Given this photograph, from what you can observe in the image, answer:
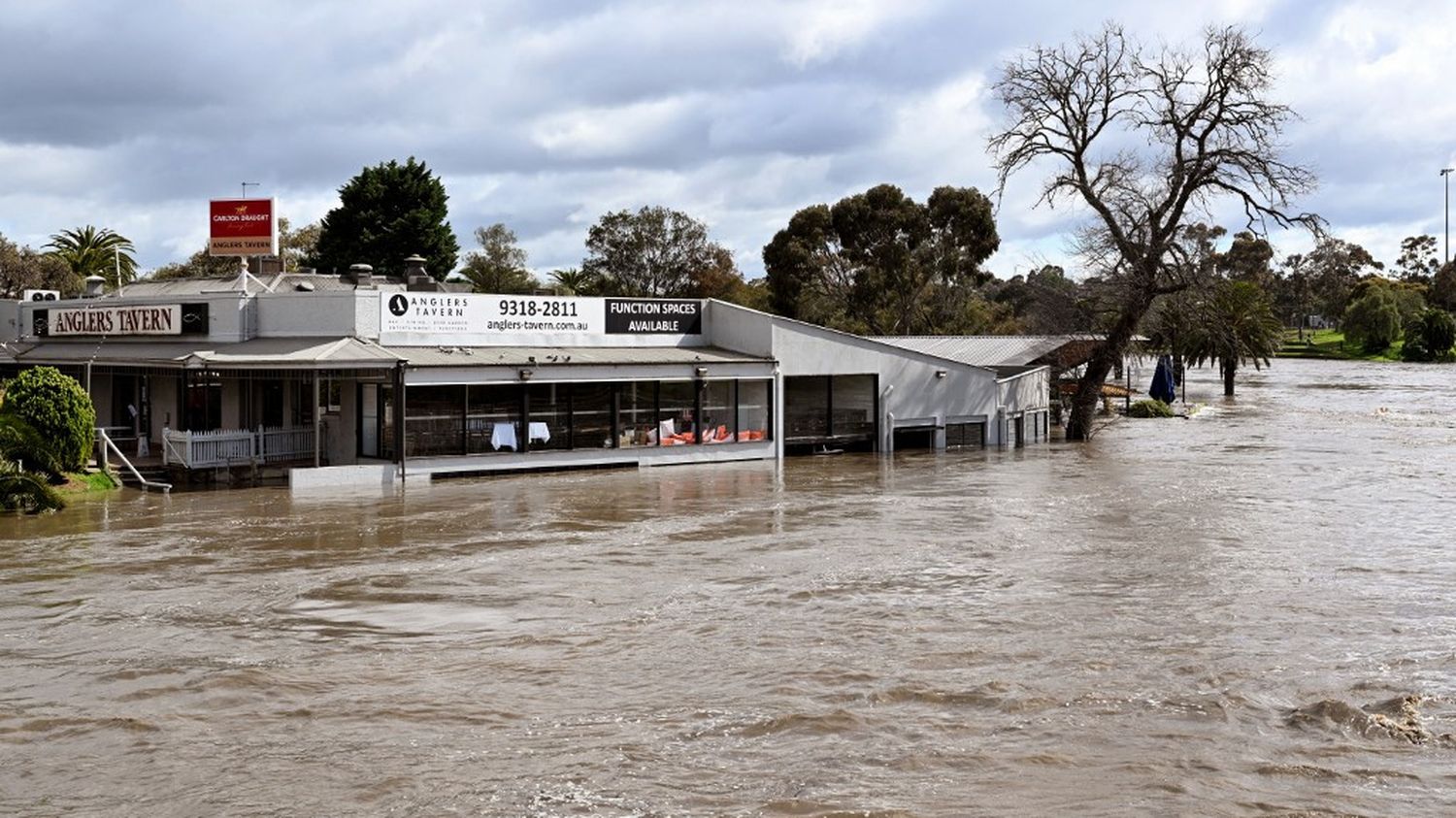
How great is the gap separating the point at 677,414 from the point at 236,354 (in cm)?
1107

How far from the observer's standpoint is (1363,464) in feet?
120

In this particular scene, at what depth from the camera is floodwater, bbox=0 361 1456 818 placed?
1095cm

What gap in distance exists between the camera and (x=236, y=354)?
30.9m

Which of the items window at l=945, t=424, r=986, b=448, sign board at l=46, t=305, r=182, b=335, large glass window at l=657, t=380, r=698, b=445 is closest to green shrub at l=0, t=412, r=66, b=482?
sign board at l=46, t=305, r=182, b=335

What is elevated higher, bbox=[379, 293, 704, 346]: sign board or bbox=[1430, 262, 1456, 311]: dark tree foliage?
bbox=[1430, 262, 1456, 311]: dark tree foliage

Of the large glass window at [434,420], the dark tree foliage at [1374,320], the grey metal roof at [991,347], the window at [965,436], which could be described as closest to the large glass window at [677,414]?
the large glass window at [434,420]

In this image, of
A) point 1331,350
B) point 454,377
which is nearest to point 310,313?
point 454,377

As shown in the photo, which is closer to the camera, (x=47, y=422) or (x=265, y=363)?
(x=47, y=422)

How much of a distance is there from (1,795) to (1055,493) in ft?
77.9

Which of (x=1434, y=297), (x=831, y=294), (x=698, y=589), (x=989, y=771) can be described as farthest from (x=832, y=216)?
(x=1434, y=297)

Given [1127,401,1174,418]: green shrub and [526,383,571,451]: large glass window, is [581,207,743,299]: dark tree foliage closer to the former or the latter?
[1127,401,1174,418]: green shrub

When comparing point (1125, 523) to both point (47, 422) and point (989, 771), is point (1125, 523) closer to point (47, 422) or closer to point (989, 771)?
point (989, 771)

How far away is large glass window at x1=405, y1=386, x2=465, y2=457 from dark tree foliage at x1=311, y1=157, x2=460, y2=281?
4294 centimetres

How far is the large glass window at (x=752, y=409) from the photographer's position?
37.2m
